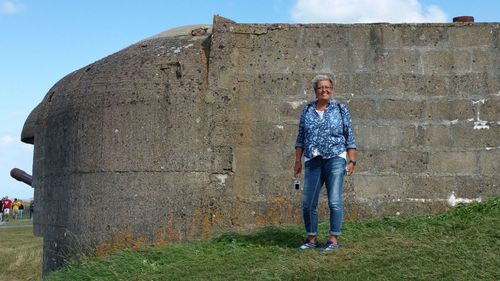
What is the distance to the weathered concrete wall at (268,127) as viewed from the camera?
6660 millimetres

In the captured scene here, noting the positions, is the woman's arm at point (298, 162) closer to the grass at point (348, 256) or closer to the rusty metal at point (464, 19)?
the grass at point (348, 256)

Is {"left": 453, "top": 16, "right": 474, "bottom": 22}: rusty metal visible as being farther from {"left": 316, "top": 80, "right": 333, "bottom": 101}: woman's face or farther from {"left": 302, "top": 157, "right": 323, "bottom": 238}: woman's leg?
{"left": 302, "top": 157, "right": 323, "bottom": 238}: woman's leg

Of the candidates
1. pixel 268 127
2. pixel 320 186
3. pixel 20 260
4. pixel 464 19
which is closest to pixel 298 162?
pixel 320 186

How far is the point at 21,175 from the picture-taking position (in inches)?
475

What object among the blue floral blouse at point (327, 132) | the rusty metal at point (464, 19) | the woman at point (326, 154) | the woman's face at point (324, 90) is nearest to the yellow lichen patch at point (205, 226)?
the woman at point (326, 154)

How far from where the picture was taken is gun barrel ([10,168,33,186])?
11.8 meters

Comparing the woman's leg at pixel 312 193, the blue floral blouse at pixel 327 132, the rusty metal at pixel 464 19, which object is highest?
the rusty metal at pixel 464 19

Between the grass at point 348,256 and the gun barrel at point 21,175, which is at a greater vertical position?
the gun barrel at point 21,175

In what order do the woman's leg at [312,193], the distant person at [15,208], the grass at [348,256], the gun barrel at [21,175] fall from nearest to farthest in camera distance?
1. the grass at [348,256]
2. the woman's leg at [312,193]
3. the gun barrel at [21,175]
4. the distant person at [15,208]

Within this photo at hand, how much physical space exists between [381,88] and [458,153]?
1.00 metres

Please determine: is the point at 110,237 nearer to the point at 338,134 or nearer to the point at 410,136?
the point at 338,134

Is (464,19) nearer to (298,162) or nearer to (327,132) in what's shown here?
(327,132)

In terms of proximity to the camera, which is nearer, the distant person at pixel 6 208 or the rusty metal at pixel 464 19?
the rusty metal at pixel 464 19

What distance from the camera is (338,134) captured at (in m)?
5.54
